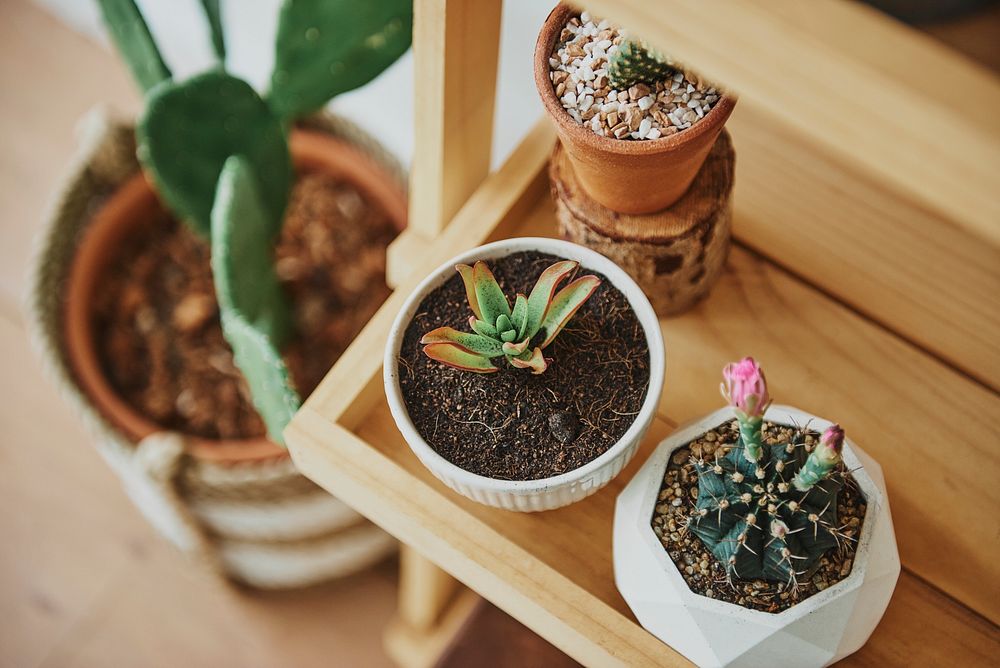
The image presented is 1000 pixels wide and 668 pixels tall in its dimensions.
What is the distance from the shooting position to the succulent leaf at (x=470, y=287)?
0.56m

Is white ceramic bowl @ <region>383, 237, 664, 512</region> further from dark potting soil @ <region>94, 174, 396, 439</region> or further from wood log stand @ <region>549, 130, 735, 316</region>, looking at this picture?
dark potting soil @ <region>94, 174, 396, 439</region>

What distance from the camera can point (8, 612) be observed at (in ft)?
4.59

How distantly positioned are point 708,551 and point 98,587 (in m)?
1.18

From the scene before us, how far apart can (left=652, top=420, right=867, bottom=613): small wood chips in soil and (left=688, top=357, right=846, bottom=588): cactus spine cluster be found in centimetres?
A: 1

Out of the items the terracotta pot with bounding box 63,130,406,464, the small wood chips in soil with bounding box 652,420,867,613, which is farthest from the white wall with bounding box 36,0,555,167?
the small wood chips in soil with bounding box 652,420,867,613

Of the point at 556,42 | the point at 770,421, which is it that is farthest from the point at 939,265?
the point at 556,42

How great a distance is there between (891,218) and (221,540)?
3.01 ft

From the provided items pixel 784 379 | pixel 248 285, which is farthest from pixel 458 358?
pixel 248 285

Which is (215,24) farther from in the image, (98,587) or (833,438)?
(98,587)

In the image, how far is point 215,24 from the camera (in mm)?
929

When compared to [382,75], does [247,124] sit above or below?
above

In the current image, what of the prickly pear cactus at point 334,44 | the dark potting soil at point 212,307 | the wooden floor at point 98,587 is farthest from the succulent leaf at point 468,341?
the wooden floor at point 98,587

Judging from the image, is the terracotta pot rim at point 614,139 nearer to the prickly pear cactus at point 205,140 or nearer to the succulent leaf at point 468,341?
the succulent leaf at point 468,341

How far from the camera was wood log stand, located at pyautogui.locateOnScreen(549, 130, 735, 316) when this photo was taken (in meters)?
0.64
